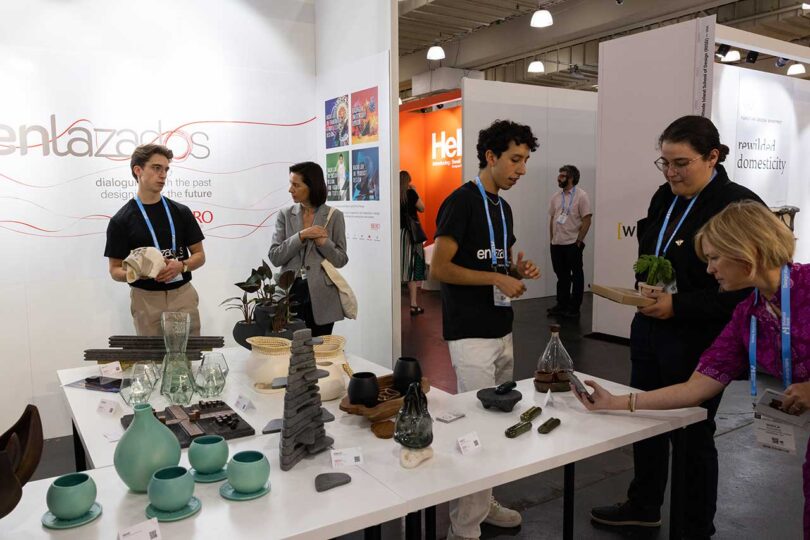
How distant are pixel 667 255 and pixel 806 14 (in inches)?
389

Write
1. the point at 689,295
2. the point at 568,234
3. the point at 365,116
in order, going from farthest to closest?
the point at 568,234
the point at 365,116
the point at 689,295

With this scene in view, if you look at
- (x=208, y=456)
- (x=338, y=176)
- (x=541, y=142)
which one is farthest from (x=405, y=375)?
(x=541, y=142)

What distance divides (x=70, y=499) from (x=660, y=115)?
5.53 metres

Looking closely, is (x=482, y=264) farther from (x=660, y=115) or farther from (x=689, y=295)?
(x=660, y=115)

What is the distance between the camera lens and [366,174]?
4012 mm

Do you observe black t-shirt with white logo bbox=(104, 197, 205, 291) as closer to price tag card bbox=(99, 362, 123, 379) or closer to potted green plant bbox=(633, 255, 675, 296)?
price tag card bbox=(99, 362, 123, 379)

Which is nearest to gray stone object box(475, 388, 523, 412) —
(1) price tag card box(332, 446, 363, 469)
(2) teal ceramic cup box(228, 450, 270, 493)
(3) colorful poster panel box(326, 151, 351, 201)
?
(1) price tag card box(332, 446, 363, 469)

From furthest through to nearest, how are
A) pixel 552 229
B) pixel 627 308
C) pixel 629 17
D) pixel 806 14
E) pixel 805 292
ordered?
pixel 806 14 < pixel 629 17 < pixel 552 229 < pixel 627 308 < pixel 805 292

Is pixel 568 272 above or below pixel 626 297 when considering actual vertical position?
below

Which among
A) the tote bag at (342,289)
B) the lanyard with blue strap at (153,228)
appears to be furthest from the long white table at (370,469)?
the tote bag at (342,289)

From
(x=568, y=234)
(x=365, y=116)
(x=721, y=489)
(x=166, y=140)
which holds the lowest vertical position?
(x=721, y=489)

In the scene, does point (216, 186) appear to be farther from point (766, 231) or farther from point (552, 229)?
point (552, 229)

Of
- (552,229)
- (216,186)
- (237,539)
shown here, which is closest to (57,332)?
(216,186)

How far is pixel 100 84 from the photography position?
3.86 m
